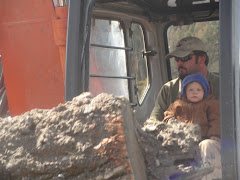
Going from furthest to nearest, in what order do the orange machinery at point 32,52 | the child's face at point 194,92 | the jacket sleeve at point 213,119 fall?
1. the orange machinery at point 32,52
2. the child's face at point 194,92
3. the jacket sleeve at point 213,119

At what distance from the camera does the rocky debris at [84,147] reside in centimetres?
166

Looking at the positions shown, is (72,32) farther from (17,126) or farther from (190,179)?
(190,179)

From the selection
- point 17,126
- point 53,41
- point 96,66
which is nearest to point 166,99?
point 96,66

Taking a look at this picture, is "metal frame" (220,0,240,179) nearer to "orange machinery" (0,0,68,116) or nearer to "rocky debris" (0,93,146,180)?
"rocky debris" (0,93,146,180)

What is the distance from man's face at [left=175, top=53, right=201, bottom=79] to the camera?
341 cm

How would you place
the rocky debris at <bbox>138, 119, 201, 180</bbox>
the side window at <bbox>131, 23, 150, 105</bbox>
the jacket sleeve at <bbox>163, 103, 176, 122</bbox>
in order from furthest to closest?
1. the side window at <bbox>131, 23, 150, 105</bbox>
2. the jacket sleeve at <bbox>163, 103, 176, 122</bbox>
3. the rocky debris at <bbox>138, 119, 201, 180</bbox>

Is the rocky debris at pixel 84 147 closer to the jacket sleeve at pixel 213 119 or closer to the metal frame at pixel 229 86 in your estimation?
the metal frame at pixel 229 86

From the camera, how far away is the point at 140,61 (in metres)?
3.96

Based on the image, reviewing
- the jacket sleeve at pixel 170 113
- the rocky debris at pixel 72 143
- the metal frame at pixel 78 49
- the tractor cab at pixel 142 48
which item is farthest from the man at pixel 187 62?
the rocky debris at pixel 72 143

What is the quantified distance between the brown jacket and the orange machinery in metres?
1.02

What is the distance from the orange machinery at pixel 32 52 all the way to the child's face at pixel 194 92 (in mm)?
1039

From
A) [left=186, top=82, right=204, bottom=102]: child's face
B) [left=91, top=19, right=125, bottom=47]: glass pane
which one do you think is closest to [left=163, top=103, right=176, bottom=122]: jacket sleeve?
[left=186, top=82, right=204, bottom=102]: child's face

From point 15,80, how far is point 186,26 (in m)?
1.49

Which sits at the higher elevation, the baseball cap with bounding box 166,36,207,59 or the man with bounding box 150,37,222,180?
the baseball cap with bounding box 166,36,207,59
